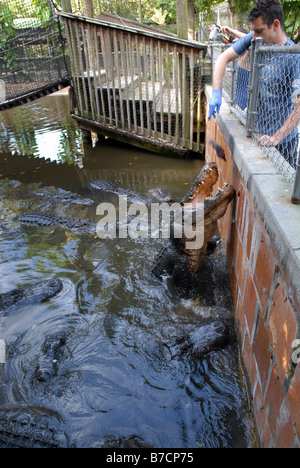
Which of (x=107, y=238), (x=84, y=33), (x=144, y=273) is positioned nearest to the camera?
(x=144, y=273)

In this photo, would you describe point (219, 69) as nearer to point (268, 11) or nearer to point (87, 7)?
point (268, 11)

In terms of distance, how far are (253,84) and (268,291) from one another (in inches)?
79.4

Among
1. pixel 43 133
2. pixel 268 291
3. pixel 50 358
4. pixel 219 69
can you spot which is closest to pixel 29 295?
pixel 50 358

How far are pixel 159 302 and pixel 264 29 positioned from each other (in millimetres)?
2846

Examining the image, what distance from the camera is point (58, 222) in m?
5.52

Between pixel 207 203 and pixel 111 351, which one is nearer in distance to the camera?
pixel 111 351

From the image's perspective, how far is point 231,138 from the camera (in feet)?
11.2

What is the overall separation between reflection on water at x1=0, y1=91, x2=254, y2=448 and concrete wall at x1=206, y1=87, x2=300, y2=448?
14.0 inches

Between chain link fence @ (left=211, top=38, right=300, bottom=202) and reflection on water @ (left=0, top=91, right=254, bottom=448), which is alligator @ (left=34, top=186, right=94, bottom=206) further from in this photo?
chain link fence @ (left=211, top=38, right=300, bottom=202)

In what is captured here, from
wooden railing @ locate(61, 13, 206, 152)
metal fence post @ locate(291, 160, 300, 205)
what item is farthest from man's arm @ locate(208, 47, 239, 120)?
wooden railing @ locate(61, 13, 206, 152)

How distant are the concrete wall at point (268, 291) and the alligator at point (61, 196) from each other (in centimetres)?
380

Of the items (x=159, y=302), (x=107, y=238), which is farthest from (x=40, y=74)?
(x=159, y=302)

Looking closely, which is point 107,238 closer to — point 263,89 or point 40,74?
point 263,89

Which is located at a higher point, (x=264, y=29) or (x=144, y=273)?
(x=264, y=29)
